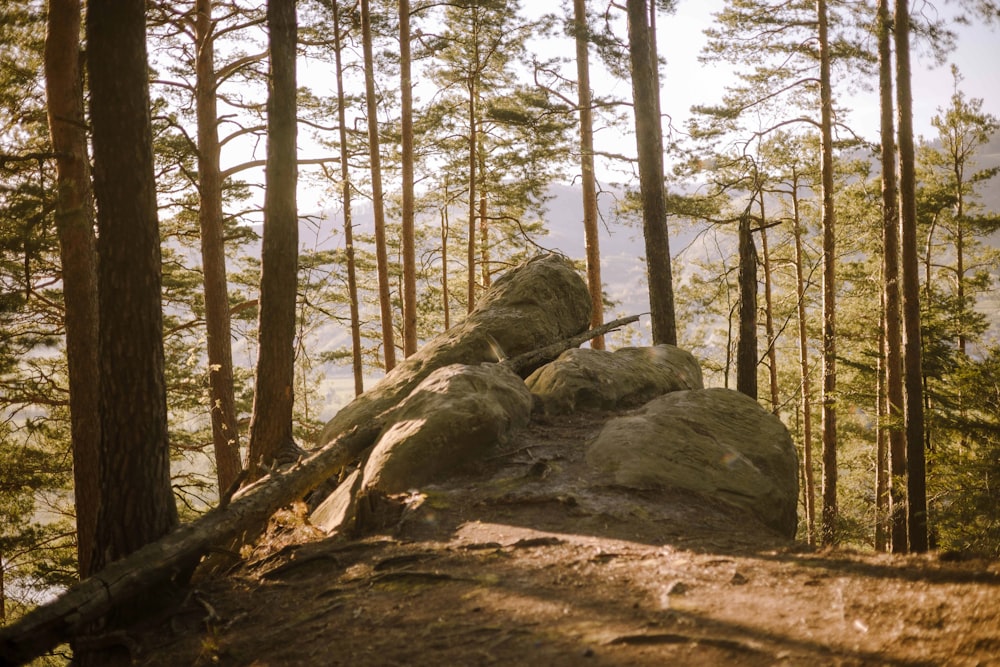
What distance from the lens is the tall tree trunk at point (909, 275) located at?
9.54 meters

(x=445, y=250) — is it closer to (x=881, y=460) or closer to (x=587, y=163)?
(x=587, y=163)

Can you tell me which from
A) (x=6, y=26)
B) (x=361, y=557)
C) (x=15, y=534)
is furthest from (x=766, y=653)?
(x=15, y=534)

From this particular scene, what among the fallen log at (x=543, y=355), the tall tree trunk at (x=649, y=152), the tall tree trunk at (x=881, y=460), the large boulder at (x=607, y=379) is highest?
the tall tree trunk at (x=649, y=152)

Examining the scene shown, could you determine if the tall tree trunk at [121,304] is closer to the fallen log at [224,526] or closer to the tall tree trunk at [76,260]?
the fallen log at [224,526]

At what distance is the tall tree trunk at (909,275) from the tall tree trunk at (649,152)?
3924mm

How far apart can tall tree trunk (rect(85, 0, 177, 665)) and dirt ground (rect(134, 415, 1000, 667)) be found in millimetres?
841

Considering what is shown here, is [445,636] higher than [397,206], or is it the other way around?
[397,206]

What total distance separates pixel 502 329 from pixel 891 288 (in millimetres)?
9087

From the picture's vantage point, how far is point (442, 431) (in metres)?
6.33

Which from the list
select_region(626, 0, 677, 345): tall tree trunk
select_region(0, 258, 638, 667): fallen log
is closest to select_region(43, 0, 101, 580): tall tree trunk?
select_region(0, 258, 638, 667): fallen log

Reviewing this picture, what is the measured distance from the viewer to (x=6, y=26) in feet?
27.6

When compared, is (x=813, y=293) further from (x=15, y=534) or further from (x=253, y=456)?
(x=15, y=534)

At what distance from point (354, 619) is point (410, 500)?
193 cm

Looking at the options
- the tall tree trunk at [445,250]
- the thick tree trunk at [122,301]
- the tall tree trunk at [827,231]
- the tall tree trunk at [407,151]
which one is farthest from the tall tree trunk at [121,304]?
the tall tree trunk at [445,250]
